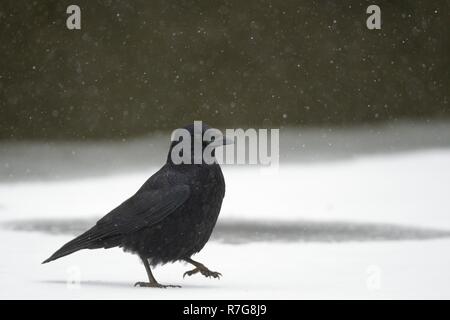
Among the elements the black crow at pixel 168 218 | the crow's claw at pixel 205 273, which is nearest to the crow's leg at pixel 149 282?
the black crow at pixel 168 218

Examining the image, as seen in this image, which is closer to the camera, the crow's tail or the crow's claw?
the crow's tail

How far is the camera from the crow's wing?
274 centimetres

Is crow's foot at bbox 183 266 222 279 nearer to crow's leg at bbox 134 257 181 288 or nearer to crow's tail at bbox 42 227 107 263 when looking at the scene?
crow's leg at bbox 134 257 181 288

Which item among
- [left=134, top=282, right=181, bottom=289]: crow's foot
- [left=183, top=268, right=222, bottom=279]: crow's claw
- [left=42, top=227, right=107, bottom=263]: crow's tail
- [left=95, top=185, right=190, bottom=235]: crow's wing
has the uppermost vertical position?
[left=95, top=185, right=190, bottom=235]: crow's wing

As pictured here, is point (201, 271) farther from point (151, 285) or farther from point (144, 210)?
point (144, 210)

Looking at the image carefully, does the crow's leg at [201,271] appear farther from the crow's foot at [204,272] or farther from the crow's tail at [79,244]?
the crow's tail at [79,244]

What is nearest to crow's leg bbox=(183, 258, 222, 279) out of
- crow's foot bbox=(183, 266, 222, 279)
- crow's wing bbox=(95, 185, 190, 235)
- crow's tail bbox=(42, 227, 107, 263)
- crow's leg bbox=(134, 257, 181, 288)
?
crow's foot bbox=(183, 266, 222, 279)

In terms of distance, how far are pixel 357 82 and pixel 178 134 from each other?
2.16 meters

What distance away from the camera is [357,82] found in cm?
474

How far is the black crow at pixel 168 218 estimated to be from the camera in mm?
2740

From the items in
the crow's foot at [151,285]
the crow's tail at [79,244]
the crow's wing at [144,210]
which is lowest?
the crow's foot at [151,285]

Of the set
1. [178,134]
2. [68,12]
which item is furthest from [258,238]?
[68,12]

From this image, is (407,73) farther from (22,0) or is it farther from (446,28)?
(22,0)

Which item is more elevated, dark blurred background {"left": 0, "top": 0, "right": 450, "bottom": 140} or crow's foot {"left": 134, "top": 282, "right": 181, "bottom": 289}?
dark blurred background {"left": 0, "top": 0, "right": 450, "bottom": 140}
